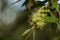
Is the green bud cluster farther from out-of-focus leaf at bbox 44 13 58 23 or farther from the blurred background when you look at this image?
the blurred background

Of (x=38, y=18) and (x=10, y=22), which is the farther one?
(x=10, y=22)

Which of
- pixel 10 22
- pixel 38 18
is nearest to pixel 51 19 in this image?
pixel 38 18

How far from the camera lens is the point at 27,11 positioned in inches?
34.4

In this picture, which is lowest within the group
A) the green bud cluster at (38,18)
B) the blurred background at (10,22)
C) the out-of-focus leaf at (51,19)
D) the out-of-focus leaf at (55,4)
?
the blurred background at (10,22)

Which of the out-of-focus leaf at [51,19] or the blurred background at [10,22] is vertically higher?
the out-of-focus leaf at [51,19]

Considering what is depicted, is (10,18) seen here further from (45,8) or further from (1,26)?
(45,8)

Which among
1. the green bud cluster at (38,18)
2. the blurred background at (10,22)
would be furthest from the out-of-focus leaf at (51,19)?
the blurred background at (10,22)

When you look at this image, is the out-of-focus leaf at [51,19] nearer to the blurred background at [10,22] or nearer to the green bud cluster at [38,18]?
the green bud cluster at [38,18]

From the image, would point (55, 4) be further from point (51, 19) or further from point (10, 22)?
point (10, 22)

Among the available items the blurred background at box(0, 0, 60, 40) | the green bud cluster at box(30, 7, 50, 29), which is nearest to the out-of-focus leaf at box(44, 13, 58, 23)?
the green bud cluster at box(30, 7, 50, 29)

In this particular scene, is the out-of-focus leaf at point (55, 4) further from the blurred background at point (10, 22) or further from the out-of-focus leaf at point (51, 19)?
the blurred background at point (10, 22)

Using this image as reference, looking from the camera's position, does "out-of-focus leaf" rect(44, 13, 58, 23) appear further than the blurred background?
No

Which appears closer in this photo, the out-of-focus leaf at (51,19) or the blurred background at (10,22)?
the out-of-focus leaf at (51,19)

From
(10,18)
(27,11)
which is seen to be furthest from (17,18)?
(27,11)
